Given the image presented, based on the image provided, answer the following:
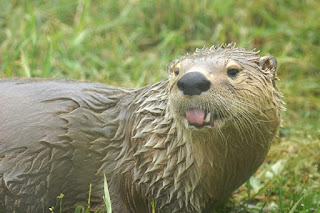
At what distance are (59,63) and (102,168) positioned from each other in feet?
7.11

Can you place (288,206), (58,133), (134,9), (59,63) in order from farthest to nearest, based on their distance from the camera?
(134,9) → (59,63) → (288,206) → (58,133)

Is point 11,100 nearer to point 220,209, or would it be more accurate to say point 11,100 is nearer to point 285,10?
point 220,209

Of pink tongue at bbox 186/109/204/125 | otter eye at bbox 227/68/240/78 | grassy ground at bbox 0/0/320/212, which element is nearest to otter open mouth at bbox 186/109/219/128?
pink tongue at bbox 186/109/204/125

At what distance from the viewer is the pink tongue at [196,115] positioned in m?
2.81

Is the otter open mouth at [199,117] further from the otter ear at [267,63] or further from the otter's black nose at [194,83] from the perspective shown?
the otter ear at [267,63]

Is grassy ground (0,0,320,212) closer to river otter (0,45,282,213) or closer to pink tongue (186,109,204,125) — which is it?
river otter (0,45,282,213)

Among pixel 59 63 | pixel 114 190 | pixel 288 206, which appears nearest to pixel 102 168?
pixel 114 190

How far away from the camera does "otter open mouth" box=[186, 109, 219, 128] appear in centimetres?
281

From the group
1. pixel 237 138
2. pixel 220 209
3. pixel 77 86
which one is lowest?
pixel 220 209

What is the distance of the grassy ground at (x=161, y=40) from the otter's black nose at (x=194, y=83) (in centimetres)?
170

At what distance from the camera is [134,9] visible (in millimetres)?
6270

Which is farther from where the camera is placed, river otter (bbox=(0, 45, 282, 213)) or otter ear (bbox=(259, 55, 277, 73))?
otter ear (bbox=(259, 55, 277, 73))

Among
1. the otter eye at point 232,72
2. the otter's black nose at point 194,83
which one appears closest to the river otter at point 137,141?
the otter eye at point 232,72

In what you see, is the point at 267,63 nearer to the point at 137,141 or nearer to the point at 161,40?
the point at 137,141
